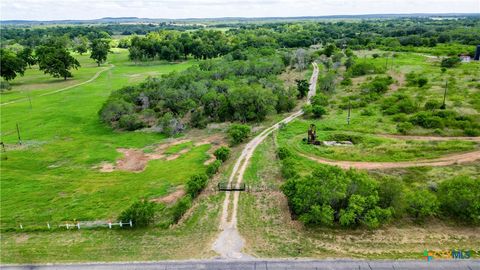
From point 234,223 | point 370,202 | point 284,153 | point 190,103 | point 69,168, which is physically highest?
point 190,103

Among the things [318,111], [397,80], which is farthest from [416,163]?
[397,80]

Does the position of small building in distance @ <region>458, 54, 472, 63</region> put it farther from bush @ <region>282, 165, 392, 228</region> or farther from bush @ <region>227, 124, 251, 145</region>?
bush @ <region>282, 165, 392, 228</region>

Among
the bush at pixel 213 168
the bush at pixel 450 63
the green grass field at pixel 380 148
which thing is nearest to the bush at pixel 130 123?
the bush at pixel 213 168

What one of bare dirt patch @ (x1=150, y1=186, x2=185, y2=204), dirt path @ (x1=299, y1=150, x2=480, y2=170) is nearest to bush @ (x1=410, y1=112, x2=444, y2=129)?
dirt path @ (x1=299, y1=150, x2=480, y2=170)

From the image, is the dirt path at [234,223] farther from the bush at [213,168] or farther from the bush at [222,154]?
the bush at [213,168]

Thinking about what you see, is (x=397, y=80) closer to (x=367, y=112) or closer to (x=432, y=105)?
(x=432, y=105)

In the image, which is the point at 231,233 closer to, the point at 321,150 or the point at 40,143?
the point at 321,150
